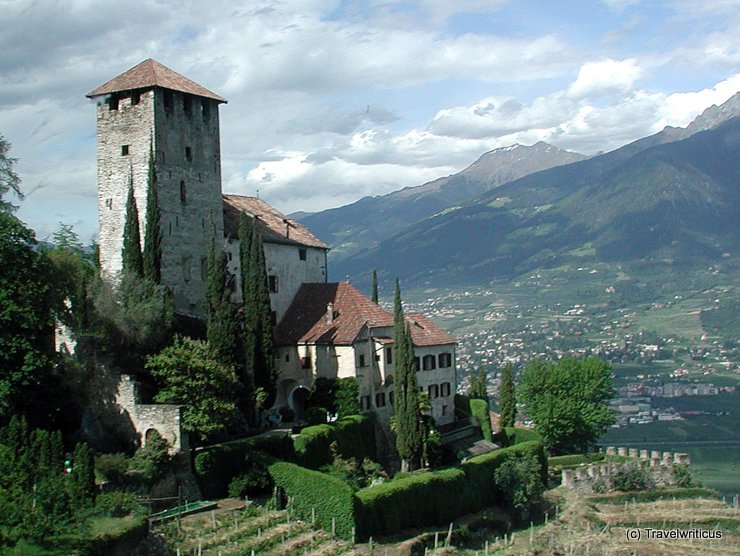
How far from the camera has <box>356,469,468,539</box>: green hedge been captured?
49.4 meters

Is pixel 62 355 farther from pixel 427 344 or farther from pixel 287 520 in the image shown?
pixel 427 344

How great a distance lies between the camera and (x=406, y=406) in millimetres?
57312

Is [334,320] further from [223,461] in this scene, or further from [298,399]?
[223,461]

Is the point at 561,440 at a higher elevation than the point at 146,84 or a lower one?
lower

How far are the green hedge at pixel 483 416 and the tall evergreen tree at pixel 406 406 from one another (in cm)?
1342

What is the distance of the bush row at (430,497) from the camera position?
4972 cm

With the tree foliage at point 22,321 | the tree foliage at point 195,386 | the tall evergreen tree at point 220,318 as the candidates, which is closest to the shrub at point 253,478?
the tree foliage at point 195,386

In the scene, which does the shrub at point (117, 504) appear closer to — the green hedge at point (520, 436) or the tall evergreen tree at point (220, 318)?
the tall evergreen tree at point (220, 318)

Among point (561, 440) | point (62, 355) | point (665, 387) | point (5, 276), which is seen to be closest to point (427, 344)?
point (561, 440)

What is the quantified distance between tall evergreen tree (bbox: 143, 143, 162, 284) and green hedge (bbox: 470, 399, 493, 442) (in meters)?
25.3

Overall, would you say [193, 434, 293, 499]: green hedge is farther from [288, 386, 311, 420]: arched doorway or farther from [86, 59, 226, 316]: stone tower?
[288, 386, 311, 420]: arched doorway

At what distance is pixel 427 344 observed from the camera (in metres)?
70.1

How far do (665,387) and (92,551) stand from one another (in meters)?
175

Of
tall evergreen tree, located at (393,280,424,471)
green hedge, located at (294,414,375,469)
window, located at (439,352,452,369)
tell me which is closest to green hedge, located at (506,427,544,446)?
window, located at (439,352,452,369)
